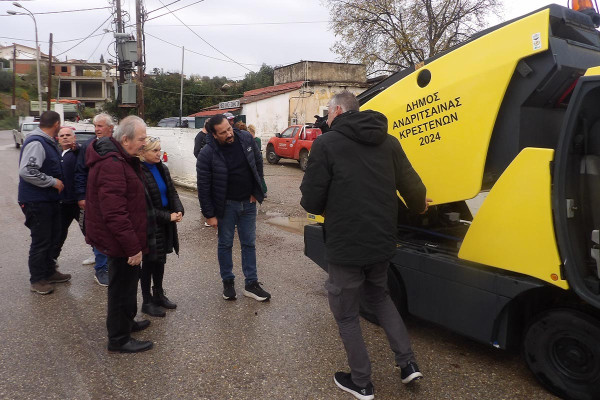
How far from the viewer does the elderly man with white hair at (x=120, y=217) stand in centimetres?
317

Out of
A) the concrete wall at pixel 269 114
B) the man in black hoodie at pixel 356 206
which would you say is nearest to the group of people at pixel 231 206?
the man in black hoodie at pixel 356 206

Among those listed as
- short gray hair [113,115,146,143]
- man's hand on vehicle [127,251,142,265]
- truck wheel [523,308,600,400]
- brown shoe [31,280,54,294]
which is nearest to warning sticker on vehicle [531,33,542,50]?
truck wheel [523,308,600,400]

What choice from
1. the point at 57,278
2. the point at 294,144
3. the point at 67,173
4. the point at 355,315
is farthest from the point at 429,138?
the point at 294,144

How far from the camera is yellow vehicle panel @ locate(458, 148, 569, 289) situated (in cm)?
264

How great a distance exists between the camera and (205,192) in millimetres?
4234

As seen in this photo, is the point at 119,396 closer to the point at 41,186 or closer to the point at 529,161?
the point at 41,186

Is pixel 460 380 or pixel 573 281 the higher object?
pixel 573 281

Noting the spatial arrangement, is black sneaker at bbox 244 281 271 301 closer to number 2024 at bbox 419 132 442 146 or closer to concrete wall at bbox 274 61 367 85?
number 2024 at bbox 419 132 442 146

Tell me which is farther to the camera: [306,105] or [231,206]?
[306,105]

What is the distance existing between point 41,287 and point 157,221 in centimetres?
163

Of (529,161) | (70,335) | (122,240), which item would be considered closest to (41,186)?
(70,335)

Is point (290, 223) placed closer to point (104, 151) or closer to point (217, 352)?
point (217, 352)

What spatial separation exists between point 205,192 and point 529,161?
2708 millimetres

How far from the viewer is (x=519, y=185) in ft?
9.11
